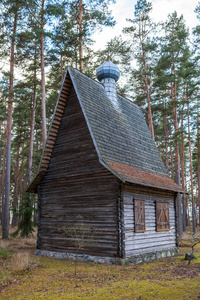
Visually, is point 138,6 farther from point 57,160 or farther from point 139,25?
point 57,160

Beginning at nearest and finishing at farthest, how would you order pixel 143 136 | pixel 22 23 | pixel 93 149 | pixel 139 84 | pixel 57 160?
pixel 93 149
pixel 57 160
pixel 143 136
pixel 22 23
pixel 139 84

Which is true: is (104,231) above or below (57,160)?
below

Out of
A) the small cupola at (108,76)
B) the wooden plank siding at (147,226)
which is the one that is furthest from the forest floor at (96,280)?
the small cupola at (108,76)

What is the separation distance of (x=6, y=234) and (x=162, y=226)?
34.6 feet

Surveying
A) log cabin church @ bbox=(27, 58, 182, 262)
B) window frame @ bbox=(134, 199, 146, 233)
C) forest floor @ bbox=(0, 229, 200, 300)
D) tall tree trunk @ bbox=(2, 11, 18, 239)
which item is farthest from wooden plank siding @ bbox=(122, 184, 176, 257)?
tall tree trunk @ bbox=(2, 11, 18, 239)

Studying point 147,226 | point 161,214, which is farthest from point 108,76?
point 147,226

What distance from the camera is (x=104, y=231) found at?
11375 millimetres

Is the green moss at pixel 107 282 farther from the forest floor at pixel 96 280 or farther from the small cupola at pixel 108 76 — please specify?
the small cupola at pixel 108 76

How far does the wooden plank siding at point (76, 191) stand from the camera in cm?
1142

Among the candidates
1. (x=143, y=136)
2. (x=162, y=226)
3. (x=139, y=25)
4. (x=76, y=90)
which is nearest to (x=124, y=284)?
(x=162, y=226)

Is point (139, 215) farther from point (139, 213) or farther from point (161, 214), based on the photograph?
point (161, 214)

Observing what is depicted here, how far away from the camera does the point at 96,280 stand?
8.57 metres

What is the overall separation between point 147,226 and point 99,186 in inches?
129

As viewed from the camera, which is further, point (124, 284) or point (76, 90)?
point (76, 90)
